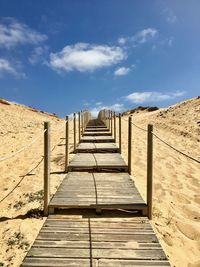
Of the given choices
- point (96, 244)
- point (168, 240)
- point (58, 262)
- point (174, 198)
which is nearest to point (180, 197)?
point (174, 198)

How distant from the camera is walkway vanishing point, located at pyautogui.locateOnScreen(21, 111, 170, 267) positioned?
432 cm

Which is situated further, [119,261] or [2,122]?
[2,122]

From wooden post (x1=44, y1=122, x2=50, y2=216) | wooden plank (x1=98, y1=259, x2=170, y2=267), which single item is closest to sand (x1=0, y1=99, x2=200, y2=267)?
wooden post (x1=44, y1=122, x2=50, y2=216)

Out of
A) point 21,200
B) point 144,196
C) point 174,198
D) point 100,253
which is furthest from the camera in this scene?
point 174,198

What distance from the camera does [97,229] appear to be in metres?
5.30

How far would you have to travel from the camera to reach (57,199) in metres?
6.44

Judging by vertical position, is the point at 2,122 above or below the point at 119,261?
above

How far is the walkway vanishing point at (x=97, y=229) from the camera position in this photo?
14.2 feet

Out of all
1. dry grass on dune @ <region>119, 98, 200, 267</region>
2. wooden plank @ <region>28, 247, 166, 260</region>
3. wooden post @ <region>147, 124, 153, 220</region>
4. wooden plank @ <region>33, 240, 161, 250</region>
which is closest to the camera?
wooden plank @ <region>28, 247, 166, 260</region>

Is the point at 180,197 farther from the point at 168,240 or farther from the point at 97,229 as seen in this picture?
the point at 97,229

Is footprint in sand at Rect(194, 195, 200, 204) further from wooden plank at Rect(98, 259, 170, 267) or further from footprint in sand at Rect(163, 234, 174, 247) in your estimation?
wooden plank at Rect(98, 259, 170, 267)

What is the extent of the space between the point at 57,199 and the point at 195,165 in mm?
6114

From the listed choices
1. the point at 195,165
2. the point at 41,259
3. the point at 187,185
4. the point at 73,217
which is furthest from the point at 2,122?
the point at 41,259

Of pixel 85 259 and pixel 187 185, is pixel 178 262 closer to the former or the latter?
pixel 85 259
